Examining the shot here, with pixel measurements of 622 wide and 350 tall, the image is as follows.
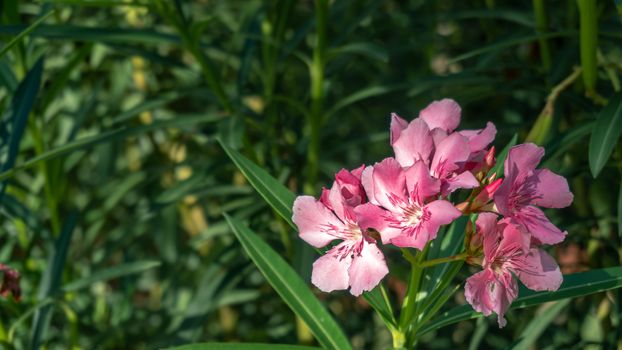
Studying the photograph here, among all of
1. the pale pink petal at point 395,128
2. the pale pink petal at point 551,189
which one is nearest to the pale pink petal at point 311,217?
the pale pink petal at point 395,128

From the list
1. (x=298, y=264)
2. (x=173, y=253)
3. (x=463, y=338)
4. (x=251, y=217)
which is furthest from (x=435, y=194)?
(x=463, y=338)

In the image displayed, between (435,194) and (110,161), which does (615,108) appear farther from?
(110,161)

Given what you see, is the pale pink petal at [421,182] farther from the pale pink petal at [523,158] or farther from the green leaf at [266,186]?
the green leaf at [266,186]

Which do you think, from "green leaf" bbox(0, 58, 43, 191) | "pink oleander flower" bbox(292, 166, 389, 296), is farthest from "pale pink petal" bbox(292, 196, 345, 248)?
"green leaf" bbox(0, 58, 43, 191)

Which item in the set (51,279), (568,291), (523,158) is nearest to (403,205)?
(523,158)

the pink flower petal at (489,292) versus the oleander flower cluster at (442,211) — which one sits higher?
the oleander flower cluster at (442,211)

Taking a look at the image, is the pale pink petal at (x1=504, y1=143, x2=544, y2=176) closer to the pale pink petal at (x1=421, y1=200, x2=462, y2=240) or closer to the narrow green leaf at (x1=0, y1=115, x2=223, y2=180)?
the pale pink petal at (x1=421, y1=200, x2=462, y2=240)

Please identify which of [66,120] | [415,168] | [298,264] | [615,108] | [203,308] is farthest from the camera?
[66,120]
